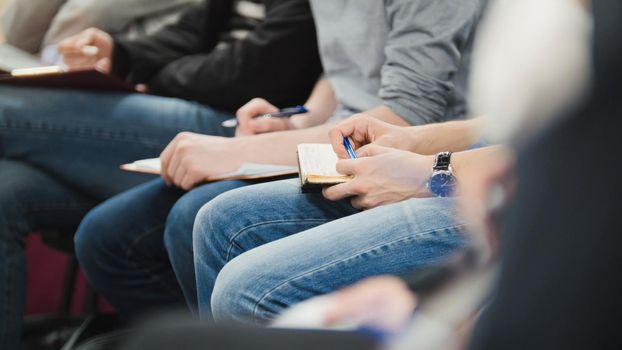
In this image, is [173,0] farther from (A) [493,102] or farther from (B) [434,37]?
(A) [493,102]

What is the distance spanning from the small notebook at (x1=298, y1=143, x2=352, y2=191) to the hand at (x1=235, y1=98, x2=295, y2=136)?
0.27 m

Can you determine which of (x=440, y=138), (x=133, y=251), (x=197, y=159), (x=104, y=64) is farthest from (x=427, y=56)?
(x=104, y=64)

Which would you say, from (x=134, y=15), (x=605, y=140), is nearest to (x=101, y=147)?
(x=134, y=15)

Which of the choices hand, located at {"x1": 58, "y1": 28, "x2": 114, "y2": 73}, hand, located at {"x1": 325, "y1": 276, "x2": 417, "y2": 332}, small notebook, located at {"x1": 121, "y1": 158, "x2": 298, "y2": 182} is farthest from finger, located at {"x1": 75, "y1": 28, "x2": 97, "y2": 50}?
hand, located at {"x1": 325, "y1": 276, "x2": 417, "y2": 332}

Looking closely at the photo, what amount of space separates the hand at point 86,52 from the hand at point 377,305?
1420 mm

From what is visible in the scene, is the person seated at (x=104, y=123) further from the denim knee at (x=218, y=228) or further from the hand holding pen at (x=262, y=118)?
the denim knee at (x=218, y=228)

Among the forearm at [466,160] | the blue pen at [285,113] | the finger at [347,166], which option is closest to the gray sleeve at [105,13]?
the blue pen at [285,113]

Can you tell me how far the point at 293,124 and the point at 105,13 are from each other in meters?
0.71

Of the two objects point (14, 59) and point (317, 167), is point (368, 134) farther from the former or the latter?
point (14, 59)

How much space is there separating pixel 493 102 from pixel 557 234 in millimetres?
84

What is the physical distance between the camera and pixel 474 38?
4.27 ft

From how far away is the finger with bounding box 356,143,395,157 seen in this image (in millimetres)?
1040

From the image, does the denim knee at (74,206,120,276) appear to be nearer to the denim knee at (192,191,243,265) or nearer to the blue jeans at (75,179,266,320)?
the blue jeans at (75,179,266,320)

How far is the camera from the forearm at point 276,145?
1.28 metres
